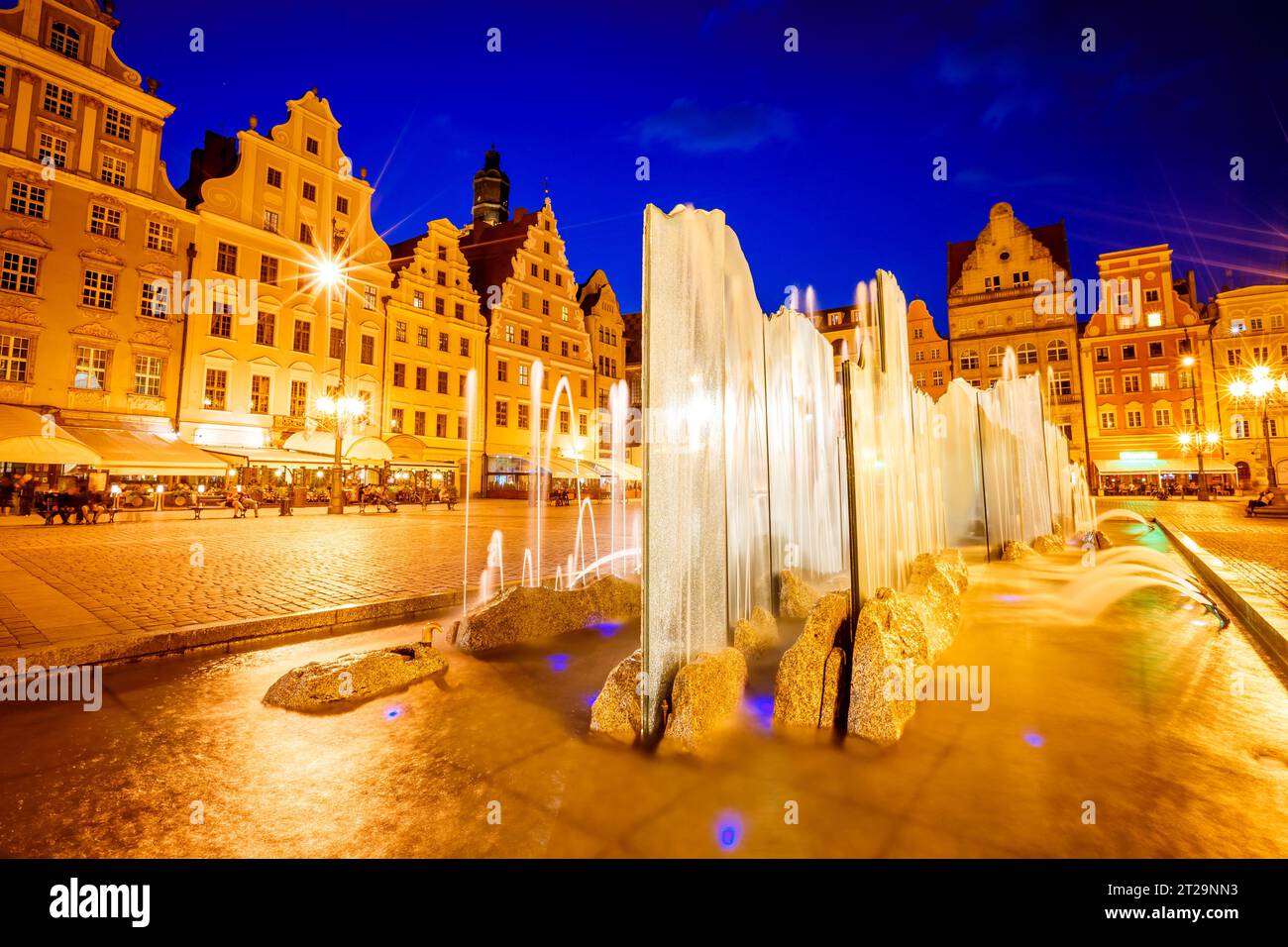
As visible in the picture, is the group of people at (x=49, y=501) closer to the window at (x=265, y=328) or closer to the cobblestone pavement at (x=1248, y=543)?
the window at (x=265, y=328)

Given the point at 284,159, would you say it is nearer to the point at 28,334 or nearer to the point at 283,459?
the point at 28,334

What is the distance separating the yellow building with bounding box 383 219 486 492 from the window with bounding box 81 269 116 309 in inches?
461

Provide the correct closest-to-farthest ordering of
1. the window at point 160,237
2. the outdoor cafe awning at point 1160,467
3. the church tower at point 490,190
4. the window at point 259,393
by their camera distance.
A: the window at point 160,237
the window at point 259,393
the outdoor cafe awning at point 1160,467
the church tower at point 490,190

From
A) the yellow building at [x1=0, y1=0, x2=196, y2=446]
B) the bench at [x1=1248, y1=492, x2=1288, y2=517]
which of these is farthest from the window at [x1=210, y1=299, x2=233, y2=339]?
the bench at [x1=1248, y1=492, x2=1288, y2=517]

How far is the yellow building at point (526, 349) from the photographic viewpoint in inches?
1497

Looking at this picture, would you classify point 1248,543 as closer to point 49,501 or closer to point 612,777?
point 612,777

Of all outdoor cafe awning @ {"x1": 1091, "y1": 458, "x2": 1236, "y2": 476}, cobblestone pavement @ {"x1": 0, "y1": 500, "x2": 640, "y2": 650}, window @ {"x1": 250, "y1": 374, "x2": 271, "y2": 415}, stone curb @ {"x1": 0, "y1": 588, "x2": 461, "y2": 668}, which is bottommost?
stone curb @ {"x1": 0, "y1": 588, "x2": 461, "y2": 668}

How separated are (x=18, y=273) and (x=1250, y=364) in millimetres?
67596

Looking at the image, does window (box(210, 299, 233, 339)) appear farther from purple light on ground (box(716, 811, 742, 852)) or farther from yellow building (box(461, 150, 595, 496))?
purple light on ground (box(716, 811, 742, 852))

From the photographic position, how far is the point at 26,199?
70.7ft

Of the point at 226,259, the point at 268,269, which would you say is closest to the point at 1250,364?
the point at 268,269

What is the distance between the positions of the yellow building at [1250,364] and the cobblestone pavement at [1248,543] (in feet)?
91.9

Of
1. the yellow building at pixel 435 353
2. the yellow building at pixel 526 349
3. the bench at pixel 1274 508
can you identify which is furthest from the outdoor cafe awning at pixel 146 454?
the bench at pixel 1274 508

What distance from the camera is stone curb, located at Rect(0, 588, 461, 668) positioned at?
4702 millimetres
